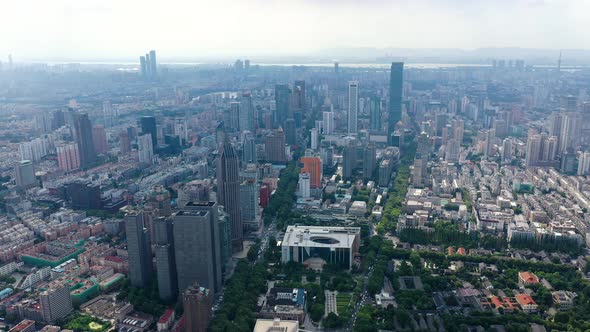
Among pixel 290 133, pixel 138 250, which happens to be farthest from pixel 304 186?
pixel 290 133

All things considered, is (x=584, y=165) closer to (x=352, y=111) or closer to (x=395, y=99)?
(x=395, y=99)

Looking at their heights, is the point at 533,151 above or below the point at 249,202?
above

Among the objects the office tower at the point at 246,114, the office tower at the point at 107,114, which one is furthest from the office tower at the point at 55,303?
the office tower at the point at 107,114

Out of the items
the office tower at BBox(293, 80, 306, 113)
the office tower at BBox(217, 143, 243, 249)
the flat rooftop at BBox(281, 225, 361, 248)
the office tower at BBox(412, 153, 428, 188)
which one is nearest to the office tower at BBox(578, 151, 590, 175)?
the office tower at BBox(412, 153, 428, 188)

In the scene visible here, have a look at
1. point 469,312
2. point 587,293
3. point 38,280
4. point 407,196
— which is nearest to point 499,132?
point 407,196

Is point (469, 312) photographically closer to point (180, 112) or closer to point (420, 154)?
point (420, 154)

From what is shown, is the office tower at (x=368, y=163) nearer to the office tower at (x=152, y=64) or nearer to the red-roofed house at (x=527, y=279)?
the red-roofed house at (x=527, y=279)

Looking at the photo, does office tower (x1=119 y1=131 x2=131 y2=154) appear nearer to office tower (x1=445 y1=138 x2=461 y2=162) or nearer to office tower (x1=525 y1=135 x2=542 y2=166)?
office tower (x1=445 y1=138 x2=461 y2=162)
